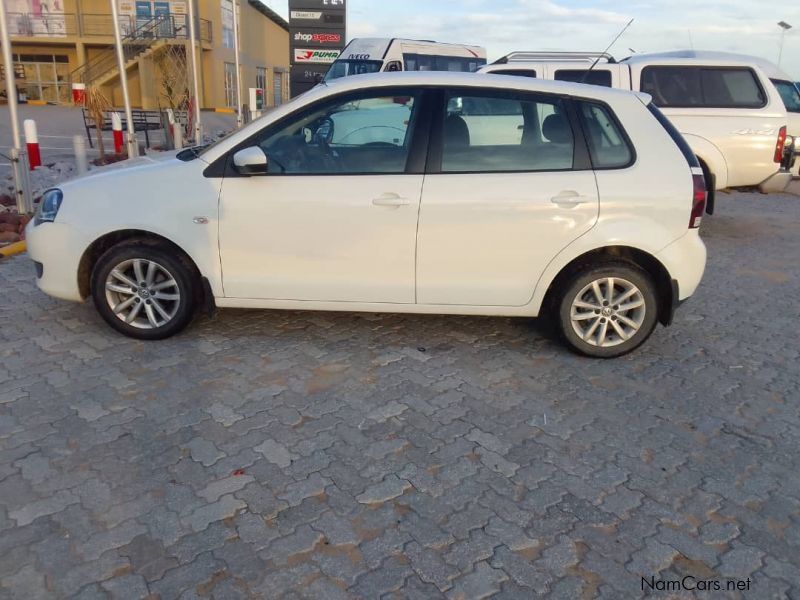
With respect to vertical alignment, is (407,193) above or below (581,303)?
above

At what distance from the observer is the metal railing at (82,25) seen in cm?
3272

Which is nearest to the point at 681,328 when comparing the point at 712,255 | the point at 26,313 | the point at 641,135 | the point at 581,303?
the point at 581,303

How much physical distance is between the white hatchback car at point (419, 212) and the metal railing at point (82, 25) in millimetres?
32021

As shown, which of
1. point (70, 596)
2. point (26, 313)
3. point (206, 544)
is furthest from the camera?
point (26, 313)

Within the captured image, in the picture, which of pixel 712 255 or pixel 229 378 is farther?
pixel 712 255

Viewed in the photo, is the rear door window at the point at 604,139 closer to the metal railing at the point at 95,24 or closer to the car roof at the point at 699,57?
the car roof at the point at 699,57

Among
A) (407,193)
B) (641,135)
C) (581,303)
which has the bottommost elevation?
(581,303)

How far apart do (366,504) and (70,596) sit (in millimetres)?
1171

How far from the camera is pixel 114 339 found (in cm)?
460

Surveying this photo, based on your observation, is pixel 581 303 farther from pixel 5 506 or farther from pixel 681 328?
pixel 5 506

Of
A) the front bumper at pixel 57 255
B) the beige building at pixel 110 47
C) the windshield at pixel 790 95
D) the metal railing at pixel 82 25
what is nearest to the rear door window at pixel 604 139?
the front bumper at pixel 57 255

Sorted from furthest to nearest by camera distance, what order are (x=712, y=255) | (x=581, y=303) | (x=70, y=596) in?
(x=712, y=255), (x=581, y=303), (x=70, y=596)

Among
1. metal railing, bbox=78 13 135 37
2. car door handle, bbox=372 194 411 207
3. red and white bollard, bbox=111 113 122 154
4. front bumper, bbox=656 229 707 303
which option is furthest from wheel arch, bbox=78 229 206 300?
metal railing, bbox=78 13 135 37

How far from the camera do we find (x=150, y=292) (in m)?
4.47
